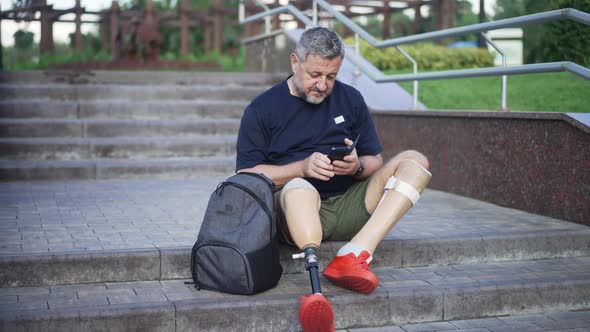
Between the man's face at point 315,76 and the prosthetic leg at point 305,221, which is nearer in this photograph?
the prosthetic leg at point 305,221

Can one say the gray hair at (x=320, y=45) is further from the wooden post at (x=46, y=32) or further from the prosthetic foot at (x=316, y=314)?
the wooden post at (x=46, y=32)

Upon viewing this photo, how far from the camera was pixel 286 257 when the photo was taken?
457cm

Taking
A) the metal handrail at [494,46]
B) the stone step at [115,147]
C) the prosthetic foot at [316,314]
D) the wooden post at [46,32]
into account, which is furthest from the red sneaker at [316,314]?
the wooden post at [46,32]

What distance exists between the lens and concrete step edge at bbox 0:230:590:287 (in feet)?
13.6

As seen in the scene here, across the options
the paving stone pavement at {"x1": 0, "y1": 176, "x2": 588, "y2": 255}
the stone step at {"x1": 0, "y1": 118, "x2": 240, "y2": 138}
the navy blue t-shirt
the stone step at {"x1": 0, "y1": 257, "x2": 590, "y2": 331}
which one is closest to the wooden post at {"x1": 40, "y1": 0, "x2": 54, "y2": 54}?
the stone step at {"x1": 0, "y1": 118, "x2": 240, "y2": 138}

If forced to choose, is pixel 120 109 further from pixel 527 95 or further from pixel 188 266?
pixel 188 266

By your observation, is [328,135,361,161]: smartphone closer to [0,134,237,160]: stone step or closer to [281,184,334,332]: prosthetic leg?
[281,184,334,332]: prosthetic leg

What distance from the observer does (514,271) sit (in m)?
4.74

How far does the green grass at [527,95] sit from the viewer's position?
6.07 m

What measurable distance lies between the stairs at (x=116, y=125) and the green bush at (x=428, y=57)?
207 centimetres

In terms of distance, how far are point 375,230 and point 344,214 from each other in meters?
0.41

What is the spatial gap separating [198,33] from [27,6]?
2555 centimetres


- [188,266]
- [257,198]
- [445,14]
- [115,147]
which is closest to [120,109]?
[115,147]

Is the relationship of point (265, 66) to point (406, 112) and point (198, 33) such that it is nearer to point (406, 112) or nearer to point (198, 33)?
point (406, 112)
